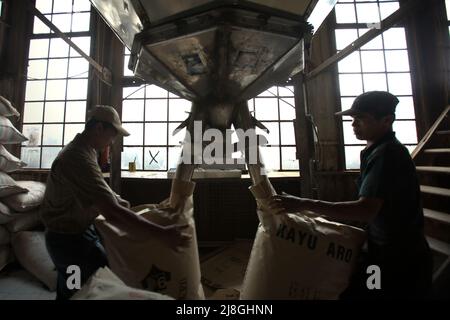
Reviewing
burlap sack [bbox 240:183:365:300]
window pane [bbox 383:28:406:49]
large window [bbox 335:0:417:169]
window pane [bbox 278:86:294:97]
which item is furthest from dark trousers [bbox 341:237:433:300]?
window pane [bbox 383:28:406:49]

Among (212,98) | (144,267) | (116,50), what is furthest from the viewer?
(116,50)

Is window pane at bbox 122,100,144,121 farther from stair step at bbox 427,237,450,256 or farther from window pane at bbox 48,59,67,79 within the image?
stair step at bbox 427,237,450,256

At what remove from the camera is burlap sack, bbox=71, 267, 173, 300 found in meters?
0.55

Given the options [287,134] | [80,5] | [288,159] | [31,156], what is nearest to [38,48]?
[80,5]

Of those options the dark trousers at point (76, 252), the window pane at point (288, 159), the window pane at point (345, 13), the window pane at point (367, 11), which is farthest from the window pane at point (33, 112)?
the window pane at point (367, 11)

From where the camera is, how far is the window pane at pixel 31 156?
303cm

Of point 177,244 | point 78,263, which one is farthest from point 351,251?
point 78,263

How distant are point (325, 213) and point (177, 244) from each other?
508mm

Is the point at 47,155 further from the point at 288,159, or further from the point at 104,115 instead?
the point at 288,159

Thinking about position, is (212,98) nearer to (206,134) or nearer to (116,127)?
(206,134)

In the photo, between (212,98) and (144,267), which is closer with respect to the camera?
(144,267)

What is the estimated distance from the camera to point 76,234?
1066 mm

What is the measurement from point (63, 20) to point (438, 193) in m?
4.81

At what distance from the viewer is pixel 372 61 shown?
294cm
